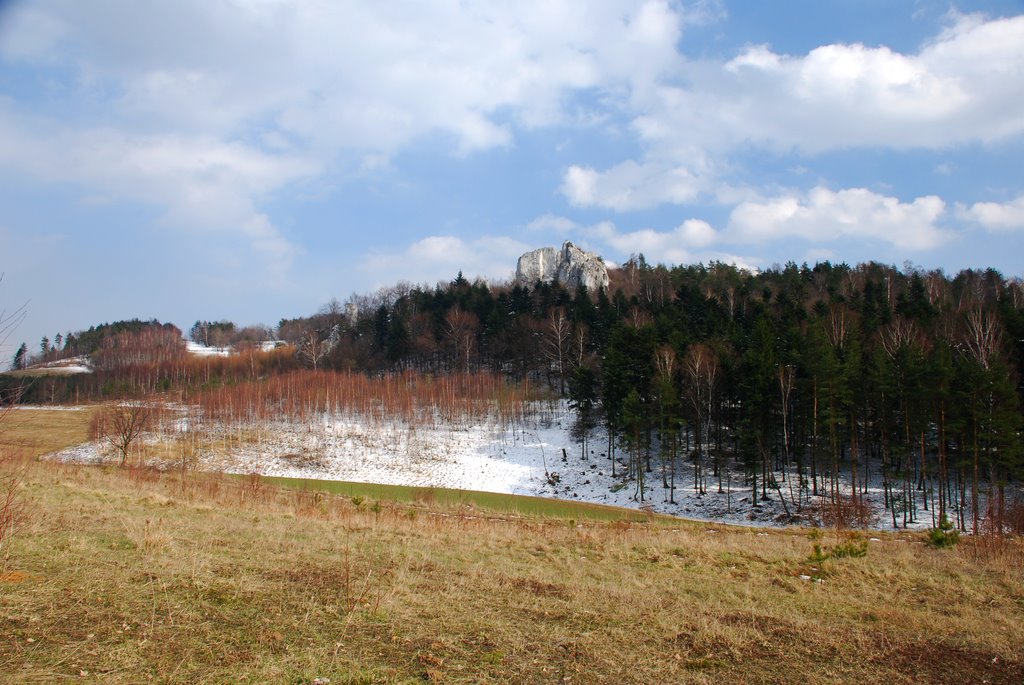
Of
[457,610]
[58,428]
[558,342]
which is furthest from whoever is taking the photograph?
[558,342]

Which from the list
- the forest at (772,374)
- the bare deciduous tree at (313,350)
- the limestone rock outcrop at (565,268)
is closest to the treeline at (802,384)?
the forest at (772,374)

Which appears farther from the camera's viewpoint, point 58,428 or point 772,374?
point 58,428

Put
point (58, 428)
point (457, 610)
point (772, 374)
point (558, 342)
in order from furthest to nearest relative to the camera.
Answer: point (558, 342) → point (58, 428) → point (772, 374) → point (457, 610)

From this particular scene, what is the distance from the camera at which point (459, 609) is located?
318 inches

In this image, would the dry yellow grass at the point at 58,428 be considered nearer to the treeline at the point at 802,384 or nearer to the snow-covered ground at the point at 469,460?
the snow-covered ground at the point at 469,460

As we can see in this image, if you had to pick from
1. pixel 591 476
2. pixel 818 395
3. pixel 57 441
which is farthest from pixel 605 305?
pixel 57 441

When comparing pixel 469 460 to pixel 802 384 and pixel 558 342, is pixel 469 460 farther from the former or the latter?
pixel 802 384

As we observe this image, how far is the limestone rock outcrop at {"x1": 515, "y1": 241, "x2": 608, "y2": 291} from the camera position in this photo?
397ft

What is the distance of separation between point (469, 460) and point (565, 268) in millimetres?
76109

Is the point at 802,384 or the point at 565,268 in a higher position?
the point at 565,268

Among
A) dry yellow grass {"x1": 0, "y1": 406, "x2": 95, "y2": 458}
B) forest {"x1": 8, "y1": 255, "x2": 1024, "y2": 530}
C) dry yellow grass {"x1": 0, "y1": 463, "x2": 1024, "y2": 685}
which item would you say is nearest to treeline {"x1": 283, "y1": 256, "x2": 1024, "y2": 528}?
forest {"x1": 8, "y1": 255, "x2": 1024, "y2": 530}

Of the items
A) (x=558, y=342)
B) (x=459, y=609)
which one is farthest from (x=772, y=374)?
(x=459, y=609)

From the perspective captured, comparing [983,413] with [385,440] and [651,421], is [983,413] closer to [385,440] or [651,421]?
[651,421]

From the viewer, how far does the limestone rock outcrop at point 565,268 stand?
12112 cm
